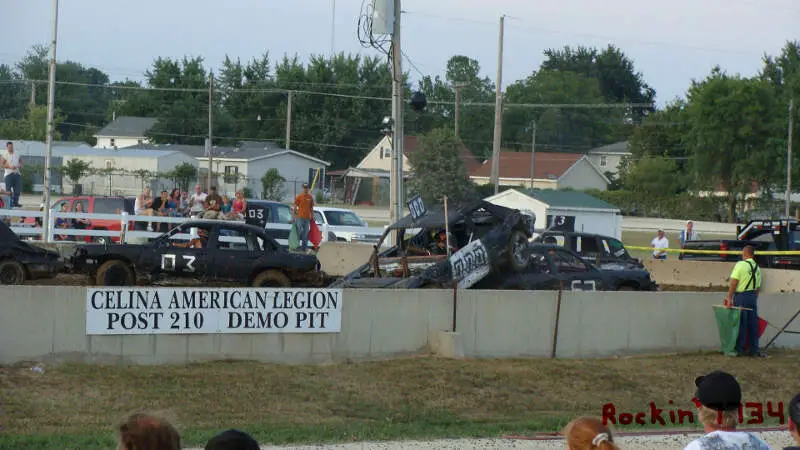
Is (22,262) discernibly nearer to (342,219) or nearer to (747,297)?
(747,297)

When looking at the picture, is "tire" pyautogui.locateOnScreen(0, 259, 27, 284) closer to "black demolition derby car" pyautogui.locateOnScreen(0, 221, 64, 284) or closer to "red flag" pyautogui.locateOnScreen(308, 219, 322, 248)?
"black demolition derby car" pyautogui.locateOnScreen(0, 221, 64, 284)

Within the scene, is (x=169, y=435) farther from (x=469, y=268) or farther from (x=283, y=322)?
(x=469, y=268)

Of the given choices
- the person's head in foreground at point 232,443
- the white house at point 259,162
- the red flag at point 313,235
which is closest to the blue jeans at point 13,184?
the red flag at point 313,235

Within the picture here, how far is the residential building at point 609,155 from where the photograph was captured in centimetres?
10738

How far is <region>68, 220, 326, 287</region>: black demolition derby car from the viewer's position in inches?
770

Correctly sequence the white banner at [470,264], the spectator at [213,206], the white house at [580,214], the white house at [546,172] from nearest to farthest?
the white banner at [470,264] < the spectator at [213,206] < the white house at [580,214] < the white house at [546,172]

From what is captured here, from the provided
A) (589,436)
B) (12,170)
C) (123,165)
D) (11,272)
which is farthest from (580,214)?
(123,165)

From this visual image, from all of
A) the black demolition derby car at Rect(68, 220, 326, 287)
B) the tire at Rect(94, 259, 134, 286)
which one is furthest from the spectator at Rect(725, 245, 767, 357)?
the tire at Rect(94, 259, 134, 286)

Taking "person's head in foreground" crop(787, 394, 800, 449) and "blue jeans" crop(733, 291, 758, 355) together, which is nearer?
"person's head in foreground" crop(787, 394, 800, 449)

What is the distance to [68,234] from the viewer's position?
86.7ft

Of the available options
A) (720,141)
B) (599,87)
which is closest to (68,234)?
(720,141)

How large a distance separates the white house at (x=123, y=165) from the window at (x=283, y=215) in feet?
115

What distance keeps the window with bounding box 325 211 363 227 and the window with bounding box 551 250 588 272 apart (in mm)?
13955

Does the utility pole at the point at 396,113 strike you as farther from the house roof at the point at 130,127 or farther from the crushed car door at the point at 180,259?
the house roof at the point at 130,127
